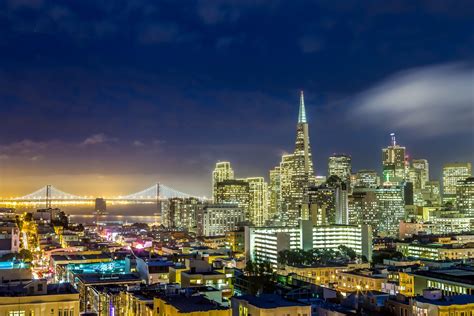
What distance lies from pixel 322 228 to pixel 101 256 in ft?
91.9

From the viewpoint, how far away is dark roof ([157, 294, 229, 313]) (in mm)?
18094

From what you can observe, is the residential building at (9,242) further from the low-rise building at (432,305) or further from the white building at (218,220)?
the white building at (218,220)

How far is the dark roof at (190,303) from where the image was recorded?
1809 cm

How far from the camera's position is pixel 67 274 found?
35.1 m

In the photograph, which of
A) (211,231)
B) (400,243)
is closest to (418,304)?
(400,243)

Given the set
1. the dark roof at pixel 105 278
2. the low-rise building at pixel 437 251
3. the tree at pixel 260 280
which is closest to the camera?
the dark roof at pixel 105 278

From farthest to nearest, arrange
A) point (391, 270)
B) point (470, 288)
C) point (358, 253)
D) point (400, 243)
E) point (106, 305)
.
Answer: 1. point (400, 243)
2. point (358, 253)
3. point (391, 270)
4. point (470, 288)
5. point (106, 305)

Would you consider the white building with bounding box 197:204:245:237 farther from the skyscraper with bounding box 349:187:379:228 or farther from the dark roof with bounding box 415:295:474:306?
the dark roof with bounding box 415:295:474:306

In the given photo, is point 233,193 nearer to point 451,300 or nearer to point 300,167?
point 300,167

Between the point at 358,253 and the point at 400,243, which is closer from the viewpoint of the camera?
the point at 358,253

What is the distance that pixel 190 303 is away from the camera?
62.2ft

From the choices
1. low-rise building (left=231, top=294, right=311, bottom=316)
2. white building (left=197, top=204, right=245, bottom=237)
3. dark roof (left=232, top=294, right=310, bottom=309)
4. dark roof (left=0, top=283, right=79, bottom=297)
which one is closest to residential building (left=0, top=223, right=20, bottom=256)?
dark roof (left=0, top=283, right=79, bottom=297)

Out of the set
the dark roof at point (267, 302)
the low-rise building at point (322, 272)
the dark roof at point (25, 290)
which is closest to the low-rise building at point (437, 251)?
the low-rise building at point (322, 272)

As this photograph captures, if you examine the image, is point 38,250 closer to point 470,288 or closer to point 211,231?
point 470,288
